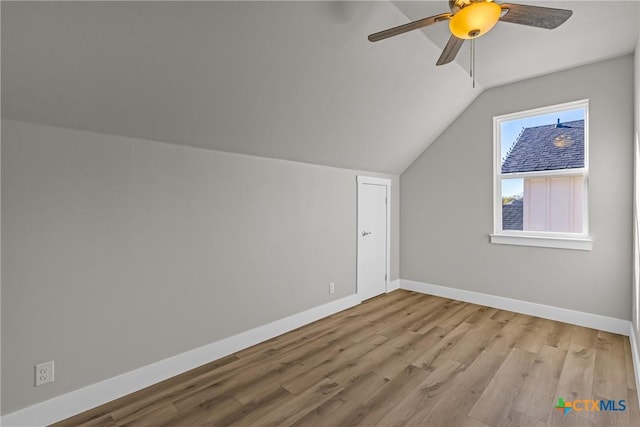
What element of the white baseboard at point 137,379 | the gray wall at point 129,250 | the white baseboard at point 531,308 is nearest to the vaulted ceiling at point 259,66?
the gray wall at point 129,250

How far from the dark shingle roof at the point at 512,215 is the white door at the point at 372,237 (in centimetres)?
152

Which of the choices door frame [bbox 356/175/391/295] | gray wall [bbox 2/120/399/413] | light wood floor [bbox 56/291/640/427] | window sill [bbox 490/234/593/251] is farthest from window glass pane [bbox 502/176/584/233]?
gray wall [bbox 2/120/399/413]

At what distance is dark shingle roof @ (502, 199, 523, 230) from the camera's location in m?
3.81

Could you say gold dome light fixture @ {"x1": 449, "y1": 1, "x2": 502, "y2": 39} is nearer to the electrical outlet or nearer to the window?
the window

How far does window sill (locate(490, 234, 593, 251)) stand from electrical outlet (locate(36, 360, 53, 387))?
14.5ft

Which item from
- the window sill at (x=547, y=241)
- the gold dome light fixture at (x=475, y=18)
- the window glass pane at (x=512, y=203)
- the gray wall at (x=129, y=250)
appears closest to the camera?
the gold dome light fixture at (x=475, y=18)

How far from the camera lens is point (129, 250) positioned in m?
2.18

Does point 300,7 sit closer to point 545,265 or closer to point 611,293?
point 545,265

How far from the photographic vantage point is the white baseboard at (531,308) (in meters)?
3.15

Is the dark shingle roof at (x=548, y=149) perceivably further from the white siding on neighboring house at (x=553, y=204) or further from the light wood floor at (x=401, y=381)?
the light wood floor at (x=401, y=381)

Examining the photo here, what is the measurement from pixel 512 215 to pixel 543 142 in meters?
0.92

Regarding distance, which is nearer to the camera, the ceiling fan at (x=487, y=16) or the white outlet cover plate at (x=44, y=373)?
the ceiling fan at (x=487, y=16)

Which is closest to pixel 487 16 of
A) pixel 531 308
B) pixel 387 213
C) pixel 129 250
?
pixel 129 250

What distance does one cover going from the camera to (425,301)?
4199mm
